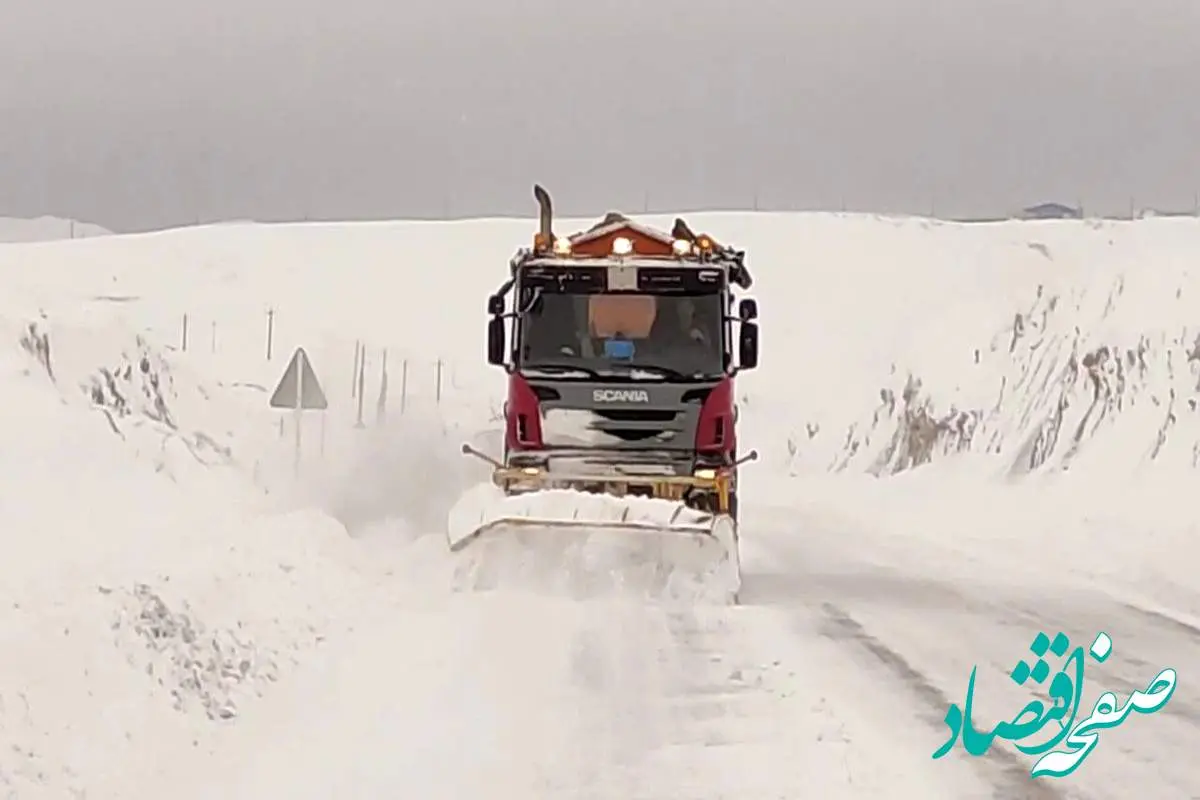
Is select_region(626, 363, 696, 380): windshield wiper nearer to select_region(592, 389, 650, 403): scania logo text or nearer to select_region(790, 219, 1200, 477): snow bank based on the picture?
select_region(592, 389, 650, 403): scania logo text

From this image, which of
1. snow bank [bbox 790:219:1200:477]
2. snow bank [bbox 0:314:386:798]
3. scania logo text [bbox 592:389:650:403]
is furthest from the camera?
snow bank [bbox 790:219:1200:477]

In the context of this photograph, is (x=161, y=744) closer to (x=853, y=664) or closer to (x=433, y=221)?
(x=853, y=664)

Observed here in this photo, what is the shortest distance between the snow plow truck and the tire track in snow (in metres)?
1.81

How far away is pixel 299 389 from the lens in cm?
1756

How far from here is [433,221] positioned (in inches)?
3226

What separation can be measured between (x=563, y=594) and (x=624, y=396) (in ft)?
7.66

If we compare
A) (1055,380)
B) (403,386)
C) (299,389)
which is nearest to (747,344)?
(299,389)

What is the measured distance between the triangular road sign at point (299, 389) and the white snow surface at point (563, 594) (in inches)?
45.5

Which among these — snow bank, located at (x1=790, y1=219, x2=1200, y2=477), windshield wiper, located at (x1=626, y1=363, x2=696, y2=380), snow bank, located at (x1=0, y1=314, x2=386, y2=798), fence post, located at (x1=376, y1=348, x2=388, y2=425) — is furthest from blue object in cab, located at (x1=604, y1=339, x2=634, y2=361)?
fence post, located at (x1=376, y1=348, x2=388, y2=425)

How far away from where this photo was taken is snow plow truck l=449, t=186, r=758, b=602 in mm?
14031

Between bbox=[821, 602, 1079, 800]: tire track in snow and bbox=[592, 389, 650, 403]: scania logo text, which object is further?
bbox=[592, 389, 650, 403]: scania logo text

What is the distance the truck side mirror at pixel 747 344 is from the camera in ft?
47.7

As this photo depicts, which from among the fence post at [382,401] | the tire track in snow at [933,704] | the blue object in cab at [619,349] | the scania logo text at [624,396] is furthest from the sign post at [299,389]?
the fence post at [382,401]

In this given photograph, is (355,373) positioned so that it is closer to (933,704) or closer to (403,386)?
(403,386)
